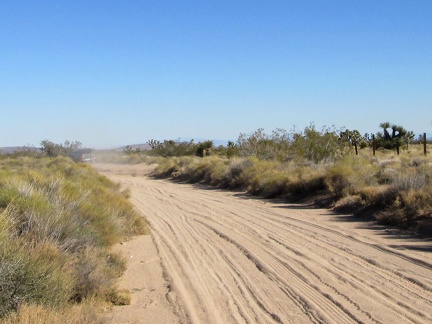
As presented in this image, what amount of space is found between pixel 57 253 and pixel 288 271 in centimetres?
434

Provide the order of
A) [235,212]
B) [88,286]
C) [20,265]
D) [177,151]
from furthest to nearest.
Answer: [177,151], [235,212], [88,286], [20,265]

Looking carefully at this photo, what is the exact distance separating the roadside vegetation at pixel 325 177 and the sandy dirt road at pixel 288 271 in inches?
44.7

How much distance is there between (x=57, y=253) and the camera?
313 inches

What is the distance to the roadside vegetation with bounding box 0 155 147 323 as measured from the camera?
596 centimetres

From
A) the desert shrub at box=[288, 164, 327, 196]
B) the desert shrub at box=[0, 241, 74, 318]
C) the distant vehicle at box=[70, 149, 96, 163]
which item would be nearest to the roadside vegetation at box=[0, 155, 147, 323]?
the desert shrub at box=[0, 241, 74, 318]

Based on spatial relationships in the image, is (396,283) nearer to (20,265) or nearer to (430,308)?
(430,308)

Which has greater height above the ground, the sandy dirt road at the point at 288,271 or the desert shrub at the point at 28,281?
the desert shrub at the point at 28,281

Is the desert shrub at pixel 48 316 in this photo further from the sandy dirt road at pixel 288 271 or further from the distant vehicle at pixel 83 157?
the distant vehicle at pixel 83 157

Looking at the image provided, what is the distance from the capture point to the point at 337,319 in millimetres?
7113

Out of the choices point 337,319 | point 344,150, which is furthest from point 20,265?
point 344,150

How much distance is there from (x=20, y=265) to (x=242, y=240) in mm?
7437

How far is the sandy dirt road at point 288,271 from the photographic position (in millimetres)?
7477

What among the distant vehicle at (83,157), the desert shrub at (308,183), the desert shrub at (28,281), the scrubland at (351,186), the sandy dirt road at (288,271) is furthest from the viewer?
the distant vehicle at (83,157)

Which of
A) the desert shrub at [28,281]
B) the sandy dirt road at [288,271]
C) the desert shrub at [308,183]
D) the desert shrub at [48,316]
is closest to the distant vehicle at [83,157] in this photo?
the desert shrub at [308,183]
